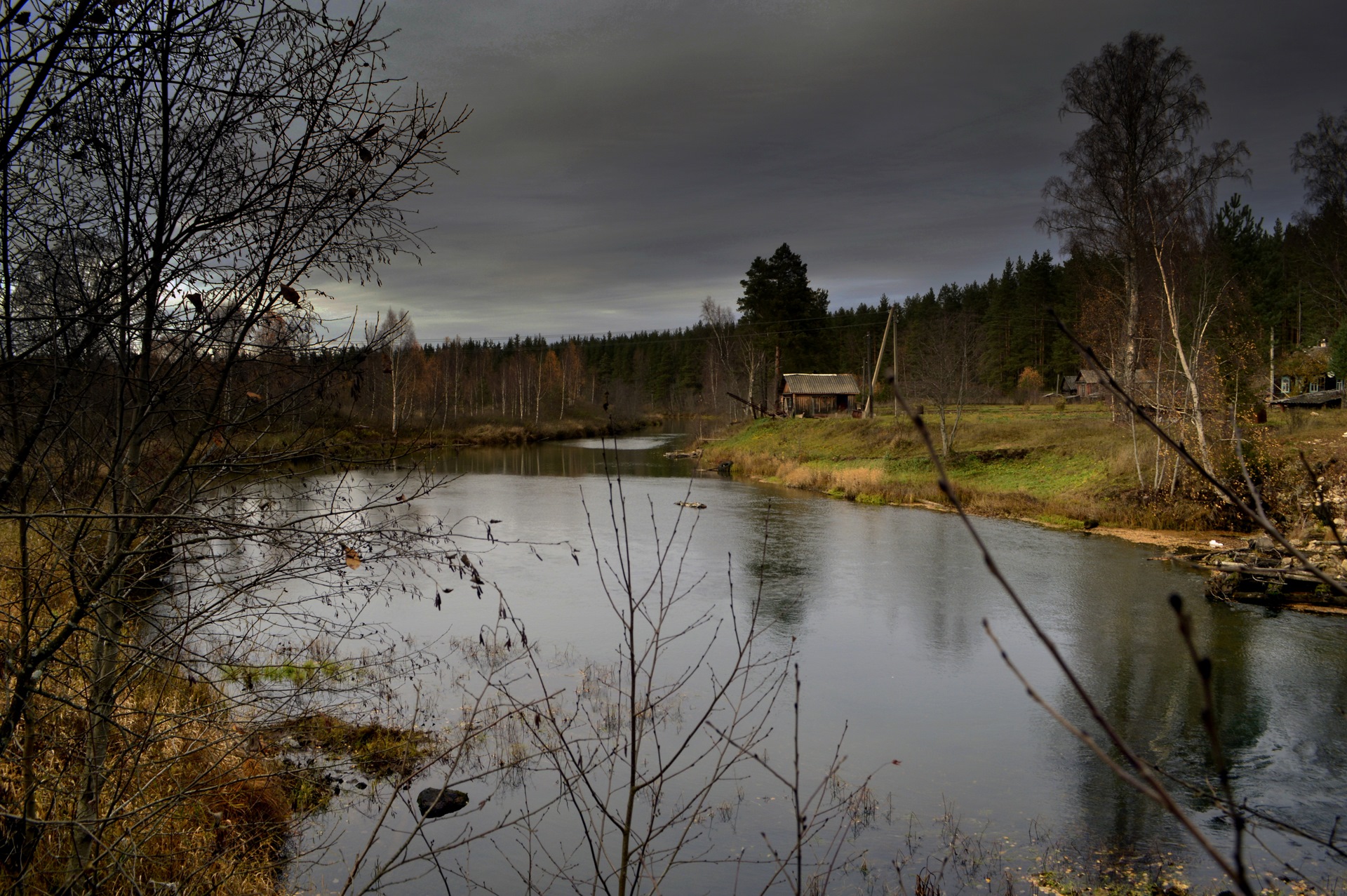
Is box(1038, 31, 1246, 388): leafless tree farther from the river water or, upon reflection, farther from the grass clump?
the grass clump

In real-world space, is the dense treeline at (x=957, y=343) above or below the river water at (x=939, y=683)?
above

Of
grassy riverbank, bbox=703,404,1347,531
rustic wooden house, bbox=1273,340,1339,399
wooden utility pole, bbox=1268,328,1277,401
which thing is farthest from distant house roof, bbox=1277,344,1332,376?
grassy riverbank, bbox=703,404,1347,531

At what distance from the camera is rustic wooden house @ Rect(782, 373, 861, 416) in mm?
43906

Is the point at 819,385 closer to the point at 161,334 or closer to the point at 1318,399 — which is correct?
the point at 1318,399

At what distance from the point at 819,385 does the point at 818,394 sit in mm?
666

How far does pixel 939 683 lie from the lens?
9.96m

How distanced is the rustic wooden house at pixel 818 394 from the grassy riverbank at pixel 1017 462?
743cm

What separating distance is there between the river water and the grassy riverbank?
1.80 metres

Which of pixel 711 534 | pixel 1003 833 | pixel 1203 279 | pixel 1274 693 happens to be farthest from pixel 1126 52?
pixel 1003 833

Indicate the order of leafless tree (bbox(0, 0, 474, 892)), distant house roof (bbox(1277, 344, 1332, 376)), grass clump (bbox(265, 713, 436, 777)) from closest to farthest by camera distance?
1. leafless tree (bbox(0, 0, 474, 892))
2. grass clump (bbox(265, 713, 436, 777))
3. distant house roof (bbox(1277, 344, 1332, 376))

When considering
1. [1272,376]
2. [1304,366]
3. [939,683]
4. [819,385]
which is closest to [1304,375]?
[1304,366]

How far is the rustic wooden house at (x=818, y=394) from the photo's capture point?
43906 mm

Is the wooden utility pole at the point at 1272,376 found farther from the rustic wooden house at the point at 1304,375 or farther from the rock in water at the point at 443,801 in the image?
the rock in water at the point at 443,801

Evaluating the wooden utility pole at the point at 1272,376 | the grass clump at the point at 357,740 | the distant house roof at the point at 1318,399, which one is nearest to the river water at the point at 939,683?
the grass clump at the point at 357,740
